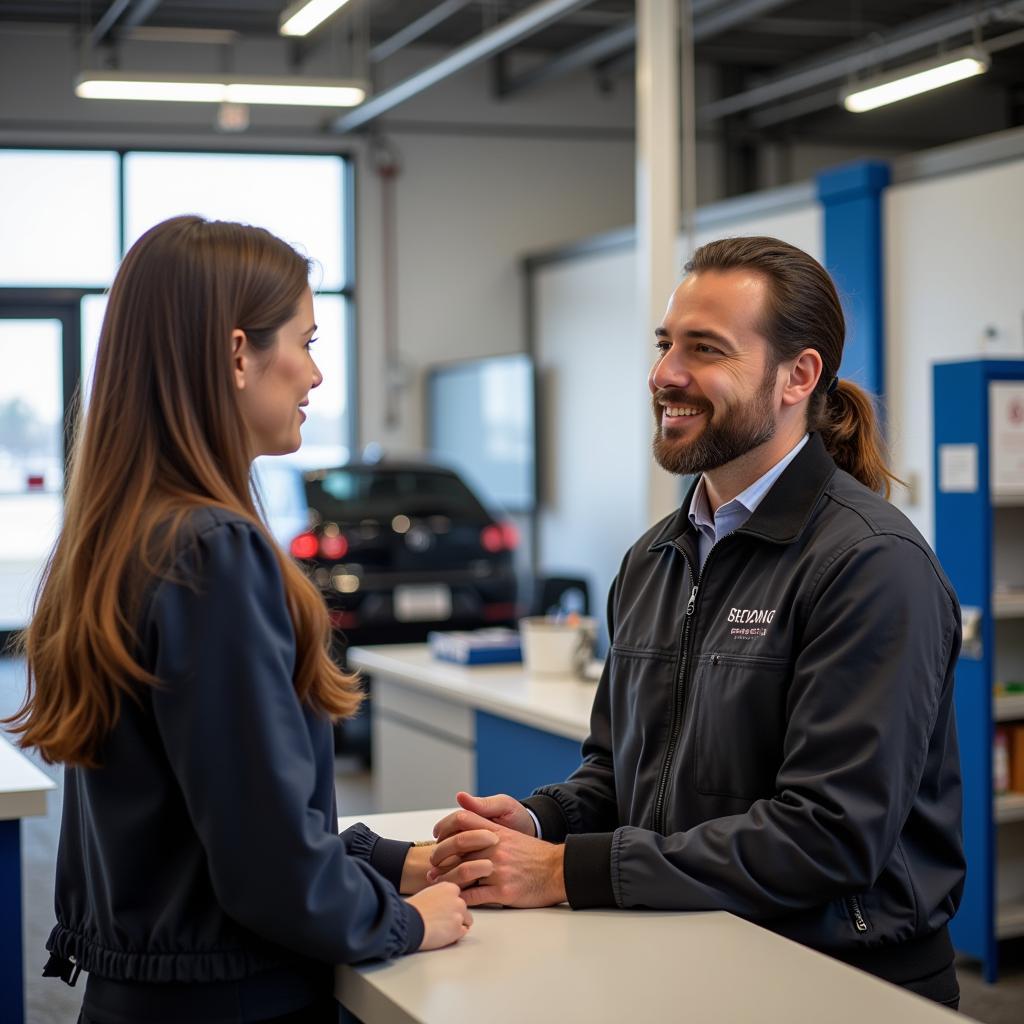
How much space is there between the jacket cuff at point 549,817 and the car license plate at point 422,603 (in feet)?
15.2

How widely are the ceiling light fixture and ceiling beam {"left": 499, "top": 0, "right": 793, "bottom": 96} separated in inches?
142

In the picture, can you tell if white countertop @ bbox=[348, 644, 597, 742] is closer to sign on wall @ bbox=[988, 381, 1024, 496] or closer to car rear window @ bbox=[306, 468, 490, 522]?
sign on wall @ bbox=[988, 381, 1024, 496]

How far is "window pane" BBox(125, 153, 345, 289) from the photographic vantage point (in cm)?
1048

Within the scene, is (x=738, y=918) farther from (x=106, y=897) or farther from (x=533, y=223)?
(x=533, y=223)

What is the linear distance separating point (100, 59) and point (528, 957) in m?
9.97

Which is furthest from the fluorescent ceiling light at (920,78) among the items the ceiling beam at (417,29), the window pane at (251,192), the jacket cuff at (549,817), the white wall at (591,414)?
the jacket cuff at (549,817)

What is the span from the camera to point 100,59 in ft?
34.1

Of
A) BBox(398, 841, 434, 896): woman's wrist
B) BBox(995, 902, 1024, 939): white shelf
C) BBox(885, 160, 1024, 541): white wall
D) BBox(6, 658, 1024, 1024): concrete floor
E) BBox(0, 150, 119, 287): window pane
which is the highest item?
BBox(0, 150, 119, 287): window pane

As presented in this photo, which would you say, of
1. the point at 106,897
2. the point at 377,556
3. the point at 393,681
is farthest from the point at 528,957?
the point at 377,556

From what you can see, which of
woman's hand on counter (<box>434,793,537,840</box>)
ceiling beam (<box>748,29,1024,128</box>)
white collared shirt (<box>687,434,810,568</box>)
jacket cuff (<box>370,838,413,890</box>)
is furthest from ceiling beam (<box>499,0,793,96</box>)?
jacket cuff (<box>370,838,413,890</box>)

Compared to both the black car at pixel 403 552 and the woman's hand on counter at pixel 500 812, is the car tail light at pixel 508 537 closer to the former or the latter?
the black car at pixel 403 552

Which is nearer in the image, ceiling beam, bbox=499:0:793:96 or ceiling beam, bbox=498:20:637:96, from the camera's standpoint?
ceiling beam, bbox=499:0:793:96

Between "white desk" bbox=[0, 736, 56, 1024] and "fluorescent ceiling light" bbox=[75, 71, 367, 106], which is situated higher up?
"fluorescent ceiling light" bbox=[75, 71, 367, 106]

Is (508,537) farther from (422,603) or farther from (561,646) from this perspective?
(561,646)
